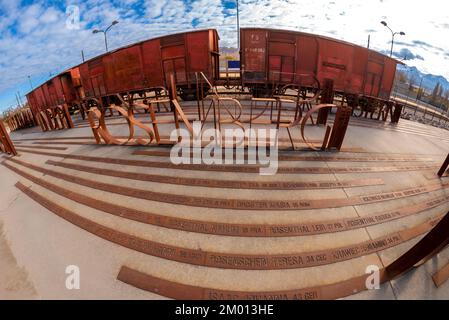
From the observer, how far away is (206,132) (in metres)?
6.22

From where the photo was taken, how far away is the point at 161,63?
12.1 m

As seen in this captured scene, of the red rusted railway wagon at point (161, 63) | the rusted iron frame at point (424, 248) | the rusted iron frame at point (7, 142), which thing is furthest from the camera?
the red rusted railway wagon at point (161, 63)

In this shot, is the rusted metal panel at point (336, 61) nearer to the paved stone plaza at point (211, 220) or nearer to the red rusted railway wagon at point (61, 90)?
the paved stone plaza at point (211, 220)

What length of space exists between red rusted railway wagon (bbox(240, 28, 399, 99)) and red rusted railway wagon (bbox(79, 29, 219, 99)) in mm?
2075

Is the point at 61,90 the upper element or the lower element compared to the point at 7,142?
upper

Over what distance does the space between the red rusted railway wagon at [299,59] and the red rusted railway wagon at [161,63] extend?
6.81 feet

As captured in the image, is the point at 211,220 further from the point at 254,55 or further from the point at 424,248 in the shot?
the point at 254,55

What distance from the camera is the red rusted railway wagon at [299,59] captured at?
37.3 feet

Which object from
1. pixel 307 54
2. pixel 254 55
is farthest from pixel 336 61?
pixel 254 55

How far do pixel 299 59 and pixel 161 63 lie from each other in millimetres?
8076

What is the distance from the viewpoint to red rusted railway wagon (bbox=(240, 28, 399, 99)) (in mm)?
11383

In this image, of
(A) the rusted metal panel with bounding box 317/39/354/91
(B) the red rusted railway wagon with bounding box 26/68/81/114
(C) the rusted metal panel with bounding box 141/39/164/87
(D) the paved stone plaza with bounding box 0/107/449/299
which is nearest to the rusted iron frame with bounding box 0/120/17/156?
(D) the paved stone plaza with bounding box 0/107/449/299

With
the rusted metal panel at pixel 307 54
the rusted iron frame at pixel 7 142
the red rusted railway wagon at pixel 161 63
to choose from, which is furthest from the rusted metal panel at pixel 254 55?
the rusted iron frame at pixel 7 142
